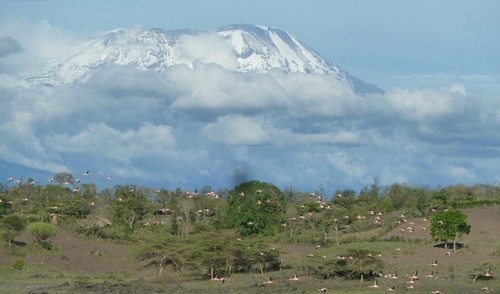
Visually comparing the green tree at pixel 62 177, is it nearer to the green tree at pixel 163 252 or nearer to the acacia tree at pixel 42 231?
the acacia tree at pixel 42 231

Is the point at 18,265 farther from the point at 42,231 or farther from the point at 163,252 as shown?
the point at 163,252

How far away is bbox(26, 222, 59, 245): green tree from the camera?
8306 centimetres

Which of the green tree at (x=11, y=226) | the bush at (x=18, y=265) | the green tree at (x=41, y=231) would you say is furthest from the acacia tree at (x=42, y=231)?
the bush at (x=18, y=265)

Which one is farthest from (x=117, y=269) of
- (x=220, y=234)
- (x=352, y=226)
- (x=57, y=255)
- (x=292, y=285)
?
(x=352, y=226)

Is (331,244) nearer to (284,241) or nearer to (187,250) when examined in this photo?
(284,241)

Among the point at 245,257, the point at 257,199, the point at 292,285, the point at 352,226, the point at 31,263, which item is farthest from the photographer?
the point at 352,226

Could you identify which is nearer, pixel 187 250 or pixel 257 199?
pixel 187 250

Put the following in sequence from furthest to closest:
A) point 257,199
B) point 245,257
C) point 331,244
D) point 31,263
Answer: point 257,199, point 331,244, point 31,263, point 245,257

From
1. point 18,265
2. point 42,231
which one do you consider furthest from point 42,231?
point 18,265

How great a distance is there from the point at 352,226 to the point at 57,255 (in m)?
41.2

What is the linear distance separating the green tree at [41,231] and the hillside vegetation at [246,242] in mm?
106

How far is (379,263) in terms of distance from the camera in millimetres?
65438

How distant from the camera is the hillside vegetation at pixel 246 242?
65000 mm

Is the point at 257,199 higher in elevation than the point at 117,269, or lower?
higher
